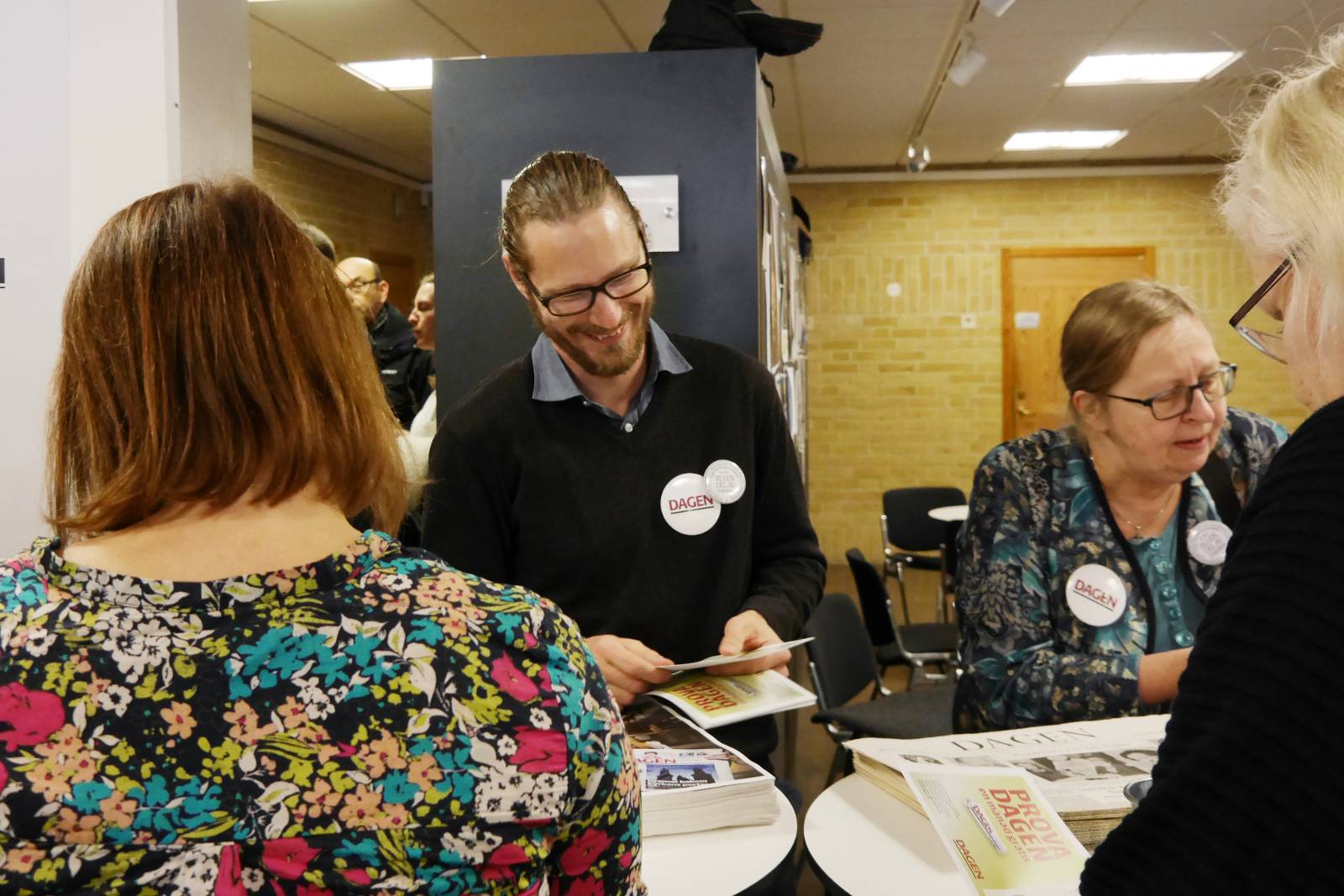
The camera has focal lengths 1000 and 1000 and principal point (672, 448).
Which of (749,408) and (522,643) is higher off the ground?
(749,408)

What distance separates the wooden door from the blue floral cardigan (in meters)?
6.30

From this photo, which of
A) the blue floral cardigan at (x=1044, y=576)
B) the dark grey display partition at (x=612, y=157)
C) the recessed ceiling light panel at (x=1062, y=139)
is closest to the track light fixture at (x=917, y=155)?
the recessed ceiling light panel at (x=1062, y=139)

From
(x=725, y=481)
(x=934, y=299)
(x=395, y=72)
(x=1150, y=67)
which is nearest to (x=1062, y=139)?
(x=934, y=299)

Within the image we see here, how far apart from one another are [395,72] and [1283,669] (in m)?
5.47

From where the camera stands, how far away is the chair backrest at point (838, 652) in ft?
8.11

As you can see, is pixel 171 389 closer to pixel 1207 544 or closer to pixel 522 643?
pixel 522 643

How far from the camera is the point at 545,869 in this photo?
2.46 ft

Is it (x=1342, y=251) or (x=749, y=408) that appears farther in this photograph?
(x=749, y=408)

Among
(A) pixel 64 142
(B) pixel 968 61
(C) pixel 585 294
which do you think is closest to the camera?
(C) pixel 585 294

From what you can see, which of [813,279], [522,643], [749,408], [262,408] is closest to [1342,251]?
[522,643]

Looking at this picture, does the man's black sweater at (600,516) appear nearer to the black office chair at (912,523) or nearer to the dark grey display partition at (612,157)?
the dark grey display partition at (612,157)

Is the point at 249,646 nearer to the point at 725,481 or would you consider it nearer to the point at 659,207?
the point at 725,481

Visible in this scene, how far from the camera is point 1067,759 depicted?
1344mm

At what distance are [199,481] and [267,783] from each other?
0.69 ft
